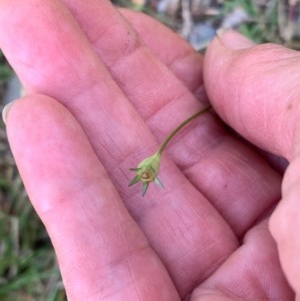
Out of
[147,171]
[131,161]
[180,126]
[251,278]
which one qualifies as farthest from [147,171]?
[251,278]

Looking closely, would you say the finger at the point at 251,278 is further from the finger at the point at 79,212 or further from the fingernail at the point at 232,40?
the fingernail at the point at 232,40

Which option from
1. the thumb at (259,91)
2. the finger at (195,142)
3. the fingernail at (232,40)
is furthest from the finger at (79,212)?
the fingernail at (232,40)

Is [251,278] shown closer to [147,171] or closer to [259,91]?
[147,171]

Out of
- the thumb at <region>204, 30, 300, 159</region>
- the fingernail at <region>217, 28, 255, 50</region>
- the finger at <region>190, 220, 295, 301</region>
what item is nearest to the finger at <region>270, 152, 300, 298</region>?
the thumb at <region>204, 30, 300, 159</region>

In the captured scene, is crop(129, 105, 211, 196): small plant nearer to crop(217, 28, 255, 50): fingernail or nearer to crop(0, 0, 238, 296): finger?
crop(0, 0, 238, 296): finger

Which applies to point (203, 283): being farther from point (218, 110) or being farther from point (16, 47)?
point (16, 47)
